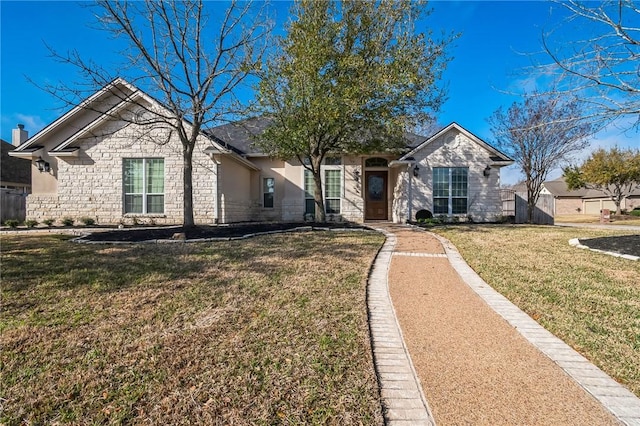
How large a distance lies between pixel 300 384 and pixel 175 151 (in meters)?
12.5

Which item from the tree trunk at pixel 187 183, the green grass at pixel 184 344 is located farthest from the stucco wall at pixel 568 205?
the green grass at pixel 184 344

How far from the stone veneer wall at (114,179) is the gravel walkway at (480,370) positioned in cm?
1059

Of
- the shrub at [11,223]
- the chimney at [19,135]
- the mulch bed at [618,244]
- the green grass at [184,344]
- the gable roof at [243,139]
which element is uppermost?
the chimney at [19,135]

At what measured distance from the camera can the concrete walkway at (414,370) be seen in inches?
86.2

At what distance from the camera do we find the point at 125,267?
566cm

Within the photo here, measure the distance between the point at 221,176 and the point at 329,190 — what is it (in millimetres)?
4978

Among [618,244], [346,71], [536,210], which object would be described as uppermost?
[346,71]

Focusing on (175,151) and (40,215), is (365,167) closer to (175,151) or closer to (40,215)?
(175,151)

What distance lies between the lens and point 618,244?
7.89 meters

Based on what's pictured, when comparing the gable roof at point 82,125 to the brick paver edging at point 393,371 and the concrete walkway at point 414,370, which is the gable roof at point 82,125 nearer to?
the brick paver edging at point 393,371

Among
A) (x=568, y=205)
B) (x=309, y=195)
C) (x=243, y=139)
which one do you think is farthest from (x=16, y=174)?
(x=568, y=205)

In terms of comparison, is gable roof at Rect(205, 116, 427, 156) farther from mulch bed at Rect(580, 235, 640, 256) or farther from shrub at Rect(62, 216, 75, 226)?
mulch bed at Rect(580, 235, 640, 256)

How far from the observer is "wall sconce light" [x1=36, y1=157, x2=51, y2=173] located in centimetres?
1326

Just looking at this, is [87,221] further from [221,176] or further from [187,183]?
[187,183]
